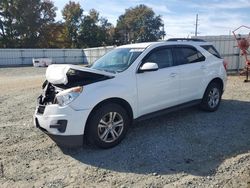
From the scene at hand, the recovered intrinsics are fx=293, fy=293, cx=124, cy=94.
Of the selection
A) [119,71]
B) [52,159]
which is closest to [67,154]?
[52,159]

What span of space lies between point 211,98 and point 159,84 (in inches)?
80.3

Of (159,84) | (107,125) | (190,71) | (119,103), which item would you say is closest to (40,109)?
(107,125)

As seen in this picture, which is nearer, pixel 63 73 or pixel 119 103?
pixel 63 73

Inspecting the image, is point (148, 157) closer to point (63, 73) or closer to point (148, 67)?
point (148, 67)

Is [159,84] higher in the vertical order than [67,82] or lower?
lower

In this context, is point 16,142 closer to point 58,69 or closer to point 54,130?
point 54,130

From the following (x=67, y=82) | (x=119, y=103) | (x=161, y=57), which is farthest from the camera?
(x=161, y=57)

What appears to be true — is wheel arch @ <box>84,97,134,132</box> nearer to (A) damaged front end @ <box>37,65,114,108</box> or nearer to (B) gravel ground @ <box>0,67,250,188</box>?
(A) damaged front end @ <box>37,65,114,108</box>

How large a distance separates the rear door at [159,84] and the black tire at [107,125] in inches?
19.4

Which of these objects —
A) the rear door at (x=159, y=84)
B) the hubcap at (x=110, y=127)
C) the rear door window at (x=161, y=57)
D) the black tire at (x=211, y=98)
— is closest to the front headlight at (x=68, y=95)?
the hubcap at (x=110, y=127)

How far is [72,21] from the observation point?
6500 cm

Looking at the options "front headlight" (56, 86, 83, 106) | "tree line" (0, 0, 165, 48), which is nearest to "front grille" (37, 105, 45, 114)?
"front headlight" (56, 86, 83, 106)

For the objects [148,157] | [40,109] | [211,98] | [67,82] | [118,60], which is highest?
[118,60]

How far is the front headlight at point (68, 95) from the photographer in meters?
4.66
